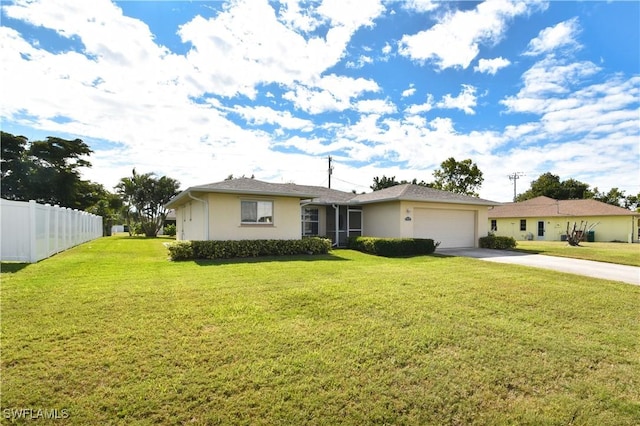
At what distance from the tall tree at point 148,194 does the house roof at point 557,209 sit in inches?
1417

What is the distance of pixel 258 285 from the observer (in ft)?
23.1

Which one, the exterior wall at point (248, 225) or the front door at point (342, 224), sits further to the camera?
the front door at point (342, 224)

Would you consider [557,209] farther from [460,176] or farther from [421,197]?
[421,197]

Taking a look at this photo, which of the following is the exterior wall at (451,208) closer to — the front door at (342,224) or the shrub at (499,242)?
the shrub at (499,242)

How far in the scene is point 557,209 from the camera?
3081 centimetres

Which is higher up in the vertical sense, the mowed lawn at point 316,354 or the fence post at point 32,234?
the fence post at point 32,234

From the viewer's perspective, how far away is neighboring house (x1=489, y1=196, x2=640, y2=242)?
27.6 m

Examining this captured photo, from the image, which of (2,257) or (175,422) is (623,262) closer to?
(175,422)

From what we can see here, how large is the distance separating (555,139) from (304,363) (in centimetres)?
2408

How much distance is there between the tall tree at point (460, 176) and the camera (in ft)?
115

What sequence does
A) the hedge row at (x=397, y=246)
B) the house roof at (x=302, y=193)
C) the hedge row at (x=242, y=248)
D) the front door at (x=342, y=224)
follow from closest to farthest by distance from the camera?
1. the hedge row at (x=242, y=248)
2. the house roof at (x=302, y=193)
3. the hedge row at (x=397, y=246)
4. the front door at (x=342, y=224)

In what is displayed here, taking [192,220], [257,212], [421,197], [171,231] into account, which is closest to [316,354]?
[257,212]

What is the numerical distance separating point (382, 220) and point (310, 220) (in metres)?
4.17

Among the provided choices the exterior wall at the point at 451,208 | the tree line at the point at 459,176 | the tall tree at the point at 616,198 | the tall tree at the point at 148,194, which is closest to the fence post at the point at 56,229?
the exterior wall at the point at 451,208
